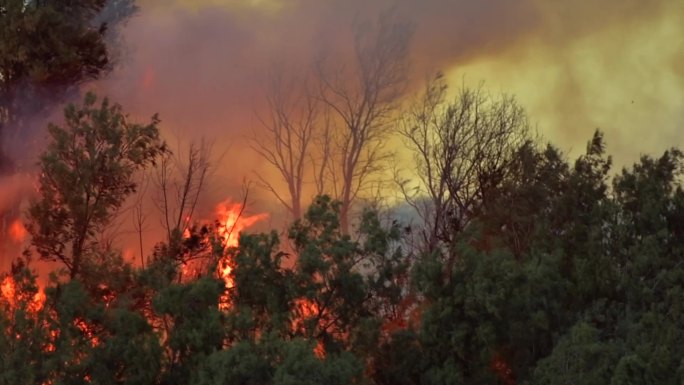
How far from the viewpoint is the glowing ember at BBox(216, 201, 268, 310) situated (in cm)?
1491

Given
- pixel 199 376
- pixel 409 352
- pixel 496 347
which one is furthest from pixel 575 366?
pixel 199 376

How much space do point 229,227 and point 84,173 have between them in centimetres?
1038

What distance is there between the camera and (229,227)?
26016 millimetres

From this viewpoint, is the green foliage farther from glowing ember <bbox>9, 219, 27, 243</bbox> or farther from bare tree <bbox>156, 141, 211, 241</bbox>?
bare tree <bbox>156, 141, 211, 241</bbox>

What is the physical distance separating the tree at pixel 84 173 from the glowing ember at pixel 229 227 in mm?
2088

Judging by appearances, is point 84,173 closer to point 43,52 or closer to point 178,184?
point 43,52

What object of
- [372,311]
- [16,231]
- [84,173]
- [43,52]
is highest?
[43,52]

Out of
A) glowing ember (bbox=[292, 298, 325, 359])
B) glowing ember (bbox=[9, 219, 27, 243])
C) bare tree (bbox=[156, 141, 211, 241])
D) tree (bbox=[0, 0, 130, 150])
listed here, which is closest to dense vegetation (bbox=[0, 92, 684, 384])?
glowing ember (bbox=[292, 298, 325, 359])

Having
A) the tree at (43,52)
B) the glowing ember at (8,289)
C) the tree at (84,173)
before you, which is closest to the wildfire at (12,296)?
the glowing ember at (8,289)

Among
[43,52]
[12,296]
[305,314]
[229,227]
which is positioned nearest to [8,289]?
[12,296]

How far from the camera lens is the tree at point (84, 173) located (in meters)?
15.8

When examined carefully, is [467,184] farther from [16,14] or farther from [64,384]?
[64,384]

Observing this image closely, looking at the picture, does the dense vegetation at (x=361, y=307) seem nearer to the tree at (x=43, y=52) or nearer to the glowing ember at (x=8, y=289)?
the glowing ember at (x=8, y=289)

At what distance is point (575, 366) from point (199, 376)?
523 centimetres
